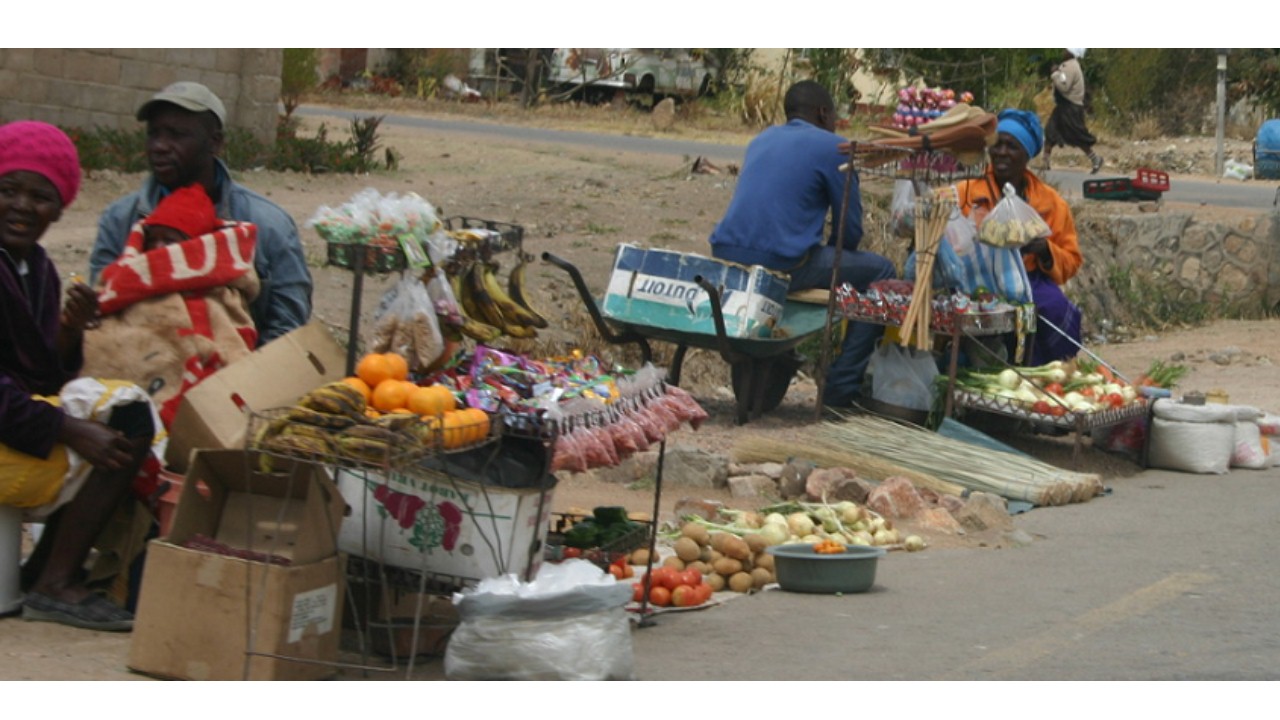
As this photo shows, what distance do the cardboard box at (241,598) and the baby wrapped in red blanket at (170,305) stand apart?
1.92ft

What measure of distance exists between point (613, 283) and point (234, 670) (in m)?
5.44

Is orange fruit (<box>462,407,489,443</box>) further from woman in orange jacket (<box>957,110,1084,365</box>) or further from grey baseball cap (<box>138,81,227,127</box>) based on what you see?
woman in orange jacket (<box>957,110,1084,365</box>)

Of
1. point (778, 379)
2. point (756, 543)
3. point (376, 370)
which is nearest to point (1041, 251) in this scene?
point (778, 379)

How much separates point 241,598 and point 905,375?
5.68 m

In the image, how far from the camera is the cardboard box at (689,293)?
9570mm

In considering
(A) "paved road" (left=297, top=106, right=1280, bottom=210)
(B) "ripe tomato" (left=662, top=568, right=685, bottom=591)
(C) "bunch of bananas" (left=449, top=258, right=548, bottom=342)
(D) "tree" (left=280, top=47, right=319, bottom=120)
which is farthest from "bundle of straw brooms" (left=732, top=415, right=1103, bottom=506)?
(D) "tree" (left=280, top=47, right=319, bottom=120)

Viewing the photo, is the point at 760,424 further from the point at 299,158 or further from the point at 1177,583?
the point at 299,158

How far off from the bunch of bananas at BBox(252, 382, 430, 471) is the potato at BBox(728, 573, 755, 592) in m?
2.09

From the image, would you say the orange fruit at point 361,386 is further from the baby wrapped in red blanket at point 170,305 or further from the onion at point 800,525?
the onion at point 800,525

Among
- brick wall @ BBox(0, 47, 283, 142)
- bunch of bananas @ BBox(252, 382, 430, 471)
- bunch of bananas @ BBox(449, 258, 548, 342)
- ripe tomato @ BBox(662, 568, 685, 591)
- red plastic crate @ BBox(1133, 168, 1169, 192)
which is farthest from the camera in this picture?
red plastic crate @ BBox(1133, 168, 1169, 192)

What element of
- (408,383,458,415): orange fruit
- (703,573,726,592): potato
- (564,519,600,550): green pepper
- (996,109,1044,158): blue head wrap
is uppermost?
(996,109,1044,158): blue head wrap

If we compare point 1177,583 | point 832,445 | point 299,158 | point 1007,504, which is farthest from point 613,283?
point 299,158

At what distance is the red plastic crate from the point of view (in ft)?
56.6

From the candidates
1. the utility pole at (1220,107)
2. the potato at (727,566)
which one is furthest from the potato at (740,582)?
the utility pole at (1220,107)
